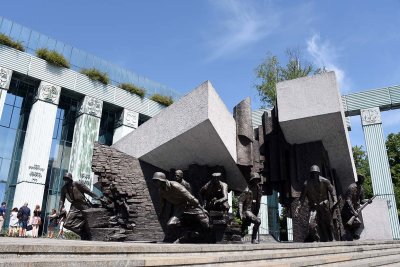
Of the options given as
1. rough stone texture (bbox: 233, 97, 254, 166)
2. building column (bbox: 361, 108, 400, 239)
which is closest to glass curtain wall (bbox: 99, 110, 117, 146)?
rough stone texture (bbox: 233, 97, 254, 166)

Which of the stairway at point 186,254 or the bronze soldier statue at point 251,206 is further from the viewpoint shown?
the bronze soldier statue at point 251,206

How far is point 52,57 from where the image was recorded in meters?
21.1

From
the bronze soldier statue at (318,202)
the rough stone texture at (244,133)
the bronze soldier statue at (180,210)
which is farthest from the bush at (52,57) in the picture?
the bronze soldier statue at (318,202)

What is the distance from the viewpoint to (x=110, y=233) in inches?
336

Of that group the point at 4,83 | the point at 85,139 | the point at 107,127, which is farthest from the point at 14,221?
the point at 107,127

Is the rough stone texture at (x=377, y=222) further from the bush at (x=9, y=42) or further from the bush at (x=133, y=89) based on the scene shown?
the bush at (x=9, y=42)

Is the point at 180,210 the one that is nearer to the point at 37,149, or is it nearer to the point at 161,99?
the point at 37,149

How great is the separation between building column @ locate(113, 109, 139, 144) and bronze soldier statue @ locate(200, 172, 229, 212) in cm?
1670

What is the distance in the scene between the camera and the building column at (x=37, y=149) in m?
18.1

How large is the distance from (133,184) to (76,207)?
195cm

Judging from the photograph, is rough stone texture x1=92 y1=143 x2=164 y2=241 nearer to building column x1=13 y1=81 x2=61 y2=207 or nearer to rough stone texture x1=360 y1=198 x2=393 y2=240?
rough stone texture x1=360 y1=198 x2=393 y2=240

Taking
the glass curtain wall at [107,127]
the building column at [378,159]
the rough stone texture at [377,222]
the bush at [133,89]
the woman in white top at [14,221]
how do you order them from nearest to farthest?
1. the rough stone texture at [377,222]
2. the woman in white top at [14,221]
3. the building column at [378,159]
4. the bush at [133,89]
5. the glass curtain wall at [107,127]

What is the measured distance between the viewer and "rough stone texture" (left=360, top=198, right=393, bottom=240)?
11.6 m

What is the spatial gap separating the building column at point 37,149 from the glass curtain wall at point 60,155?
273 centimetres
